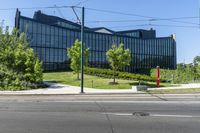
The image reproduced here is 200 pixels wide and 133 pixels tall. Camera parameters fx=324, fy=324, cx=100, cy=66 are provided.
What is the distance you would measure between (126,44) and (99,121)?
76.8 metres

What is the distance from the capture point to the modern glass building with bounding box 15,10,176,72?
224 feet

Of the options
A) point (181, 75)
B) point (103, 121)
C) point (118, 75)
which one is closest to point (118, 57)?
point (118, 75)

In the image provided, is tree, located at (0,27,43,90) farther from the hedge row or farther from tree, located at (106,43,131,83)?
the hedge row

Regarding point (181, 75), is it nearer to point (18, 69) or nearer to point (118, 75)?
point (118, 75)

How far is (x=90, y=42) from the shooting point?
78.9 m

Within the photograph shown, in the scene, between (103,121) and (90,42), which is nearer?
(103,121)

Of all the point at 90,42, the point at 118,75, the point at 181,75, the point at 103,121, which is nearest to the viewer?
the point at 103,121

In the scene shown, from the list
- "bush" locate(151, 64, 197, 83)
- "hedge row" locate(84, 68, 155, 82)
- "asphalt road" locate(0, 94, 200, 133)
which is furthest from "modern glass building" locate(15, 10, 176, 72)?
"asphalt road" locate(0, 94, 200, 133)

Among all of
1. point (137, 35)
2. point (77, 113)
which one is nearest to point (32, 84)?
point (77, 113)

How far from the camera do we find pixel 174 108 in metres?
14.7

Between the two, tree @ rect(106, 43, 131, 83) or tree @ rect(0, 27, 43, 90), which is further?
tree @ rect(106, 43, 131, 83)

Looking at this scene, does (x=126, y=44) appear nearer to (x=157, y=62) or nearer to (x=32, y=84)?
(x=157, y=62)

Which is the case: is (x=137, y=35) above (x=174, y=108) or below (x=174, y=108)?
above

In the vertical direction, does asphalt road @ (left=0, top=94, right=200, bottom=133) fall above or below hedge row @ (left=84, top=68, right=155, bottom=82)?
below
